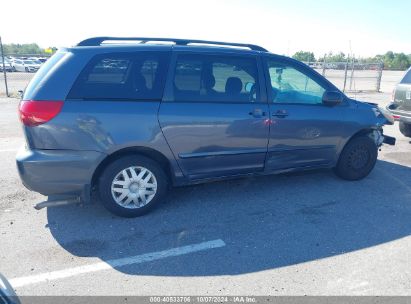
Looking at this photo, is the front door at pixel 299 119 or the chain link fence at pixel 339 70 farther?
the chain link fence at pixel 339 70

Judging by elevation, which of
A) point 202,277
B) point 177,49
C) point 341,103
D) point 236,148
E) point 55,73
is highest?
point 177,49

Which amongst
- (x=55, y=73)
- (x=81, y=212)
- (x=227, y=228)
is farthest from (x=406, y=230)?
(x=55, y=73)

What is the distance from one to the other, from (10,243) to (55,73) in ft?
5.56

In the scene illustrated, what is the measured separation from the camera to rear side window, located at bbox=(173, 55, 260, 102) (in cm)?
374

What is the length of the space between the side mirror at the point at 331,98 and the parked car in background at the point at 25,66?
115 ft

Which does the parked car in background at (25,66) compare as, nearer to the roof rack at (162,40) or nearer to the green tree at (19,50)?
the green tree at (19,50)

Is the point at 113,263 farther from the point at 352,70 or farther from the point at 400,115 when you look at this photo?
the point at 352,70

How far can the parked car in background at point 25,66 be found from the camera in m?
33.8

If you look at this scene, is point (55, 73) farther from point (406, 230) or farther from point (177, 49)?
point (406, 230)

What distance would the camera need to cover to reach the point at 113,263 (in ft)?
9.75

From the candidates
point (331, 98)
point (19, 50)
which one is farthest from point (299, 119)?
point (19, 50)

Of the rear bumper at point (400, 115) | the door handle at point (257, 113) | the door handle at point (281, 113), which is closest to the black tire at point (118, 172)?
the door handle at point (257, 113)

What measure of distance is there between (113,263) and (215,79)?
224 cm

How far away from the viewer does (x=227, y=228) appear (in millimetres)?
3580
